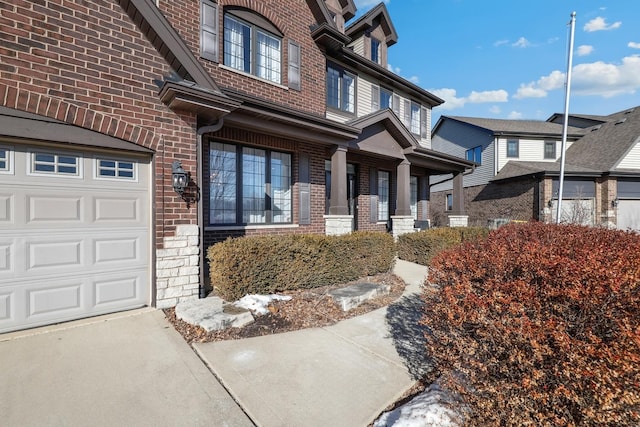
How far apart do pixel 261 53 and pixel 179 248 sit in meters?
5.40

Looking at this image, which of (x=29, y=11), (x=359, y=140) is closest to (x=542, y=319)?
(x=29, y=11)

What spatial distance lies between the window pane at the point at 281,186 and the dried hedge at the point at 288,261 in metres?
2.32

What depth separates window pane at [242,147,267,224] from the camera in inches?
293

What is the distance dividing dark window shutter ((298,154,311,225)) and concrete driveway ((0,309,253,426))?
4.96 m

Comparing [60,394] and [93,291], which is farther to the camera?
[93,291]

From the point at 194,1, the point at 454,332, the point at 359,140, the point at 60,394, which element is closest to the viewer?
the point at 454,332

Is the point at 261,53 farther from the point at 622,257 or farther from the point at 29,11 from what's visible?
the point at 622,257

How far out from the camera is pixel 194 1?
6.31 metres

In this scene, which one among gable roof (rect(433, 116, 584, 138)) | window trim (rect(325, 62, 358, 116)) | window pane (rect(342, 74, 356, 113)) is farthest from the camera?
gable roof (rect(433, 116, 584, 138))

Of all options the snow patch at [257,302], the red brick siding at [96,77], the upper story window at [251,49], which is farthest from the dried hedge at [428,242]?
the red brick siding at [96,77]

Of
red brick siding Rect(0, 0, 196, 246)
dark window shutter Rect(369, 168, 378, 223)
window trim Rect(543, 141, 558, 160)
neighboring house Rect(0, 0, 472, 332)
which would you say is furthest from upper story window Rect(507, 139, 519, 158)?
red brick siding Rect(0, 0, 196, 246)

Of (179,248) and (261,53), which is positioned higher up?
(261,53)

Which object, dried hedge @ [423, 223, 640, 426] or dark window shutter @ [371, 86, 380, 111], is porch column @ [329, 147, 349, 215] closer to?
dark window shutter @ [371, 86, 380, 111]

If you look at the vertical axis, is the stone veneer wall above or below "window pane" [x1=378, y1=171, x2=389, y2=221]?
below
